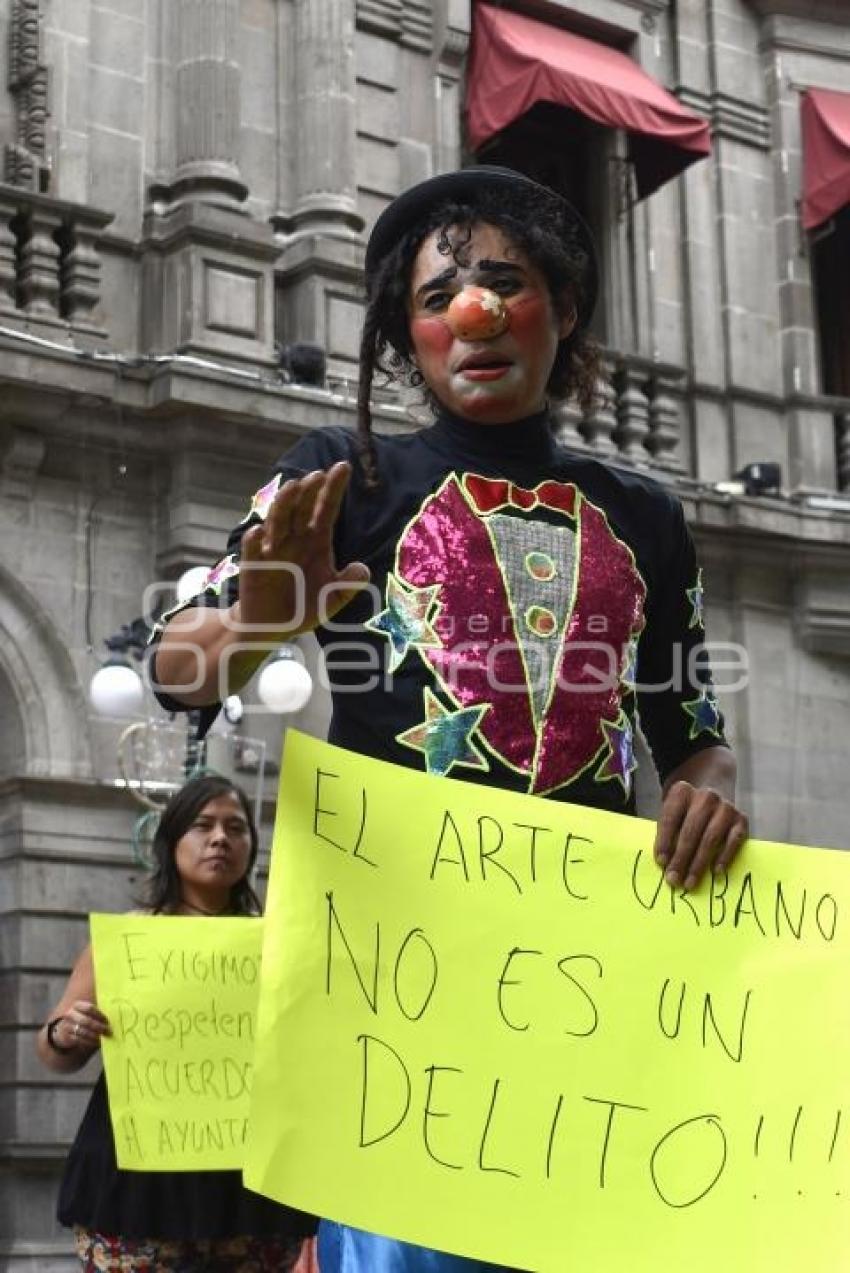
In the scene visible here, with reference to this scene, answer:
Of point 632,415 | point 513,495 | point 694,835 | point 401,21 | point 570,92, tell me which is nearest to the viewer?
point 694,835

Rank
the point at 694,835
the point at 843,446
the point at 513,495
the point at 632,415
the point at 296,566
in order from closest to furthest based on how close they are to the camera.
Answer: the point at 296,566 < the point at 694,835 < the point at 513,495 < the point at 632,415 < the point at 843,446

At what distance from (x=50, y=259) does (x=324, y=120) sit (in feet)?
7.55

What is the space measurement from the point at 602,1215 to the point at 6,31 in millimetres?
11199

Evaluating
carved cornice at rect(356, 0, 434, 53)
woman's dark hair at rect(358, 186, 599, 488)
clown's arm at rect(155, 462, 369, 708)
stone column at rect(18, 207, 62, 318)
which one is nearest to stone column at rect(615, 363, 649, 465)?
carved cornice at rect(356, 0, 434, 53)

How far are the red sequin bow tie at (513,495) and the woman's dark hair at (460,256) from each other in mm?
133

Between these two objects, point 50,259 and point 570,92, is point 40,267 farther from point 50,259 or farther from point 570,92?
point 570,92

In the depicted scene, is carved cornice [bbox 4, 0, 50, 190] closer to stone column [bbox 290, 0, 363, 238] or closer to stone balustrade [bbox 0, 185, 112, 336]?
stone balustrade [bbox 0, 185, 112, 336]

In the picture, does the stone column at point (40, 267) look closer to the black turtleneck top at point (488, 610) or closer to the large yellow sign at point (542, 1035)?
the black turtleneck top at point (488, 610)

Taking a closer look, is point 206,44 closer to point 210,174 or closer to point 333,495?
point 210,174

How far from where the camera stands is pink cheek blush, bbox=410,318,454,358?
2.77m

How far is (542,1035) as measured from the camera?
2.42 meters

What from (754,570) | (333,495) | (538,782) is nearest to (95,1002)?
(538,782)

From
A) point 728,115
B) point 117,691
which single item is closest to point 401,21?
point 728,115

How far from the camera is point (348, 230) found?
13.1m
